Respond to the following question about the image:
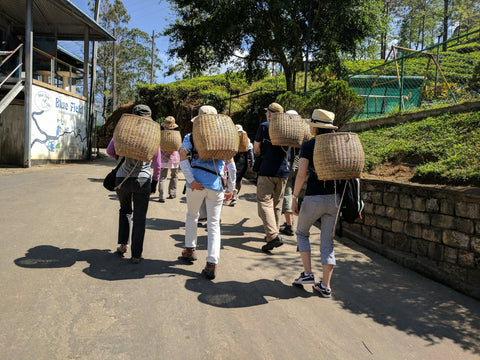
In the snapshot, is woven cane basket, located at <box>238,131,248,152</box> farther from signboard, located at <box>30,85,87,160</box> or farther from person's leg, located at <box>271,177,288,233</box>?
signboard, located at <box>30,85,87,160</box>

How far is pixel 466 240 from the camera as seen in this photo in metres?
4.44

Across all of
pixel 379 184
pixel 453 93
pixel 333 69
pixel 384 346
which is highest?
pixel 333 69

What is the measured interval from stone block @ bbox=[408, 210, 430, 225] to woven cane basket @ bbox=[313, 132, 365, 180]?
2.03 metres

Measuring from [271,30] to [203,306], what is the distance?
14.8m

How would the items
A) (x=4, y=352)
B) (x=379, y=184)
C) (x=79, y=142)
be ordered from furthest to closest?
(x=79, y=142) → (x=379, y=184) → (x=4, y=352)

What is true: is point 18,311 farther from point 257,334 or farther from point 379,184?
point 379,184

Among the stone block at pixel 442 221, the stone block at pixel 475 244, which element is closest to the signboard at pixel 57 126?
the stone block at pixel 442 221

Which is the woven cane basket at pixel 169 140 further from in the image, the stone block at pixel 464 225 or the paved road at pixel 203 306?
the stone block at pixel 464 225

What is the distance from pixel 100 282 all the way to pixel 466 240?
4.22 m

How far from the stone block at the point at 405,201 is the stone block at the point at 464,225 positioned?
82 cm

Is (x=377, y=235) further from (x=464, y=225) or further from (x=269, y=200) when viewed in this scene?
(x=269, y=200)

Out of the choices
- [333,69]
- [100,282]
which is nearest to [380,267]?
[100,282]

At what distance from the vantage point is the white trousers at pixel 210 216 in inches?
160

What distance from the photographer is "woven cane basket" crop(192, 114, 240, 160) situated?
156 inches
